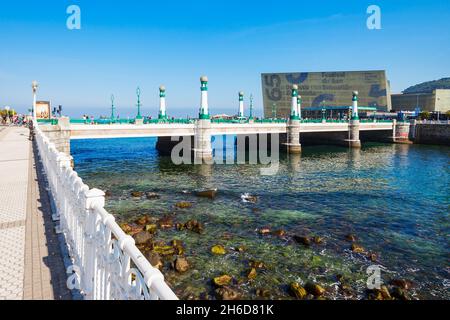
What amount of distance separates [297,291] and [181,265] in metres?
4.33

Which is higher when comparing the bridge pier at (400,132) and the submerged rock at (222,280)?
the bridge pier at (400,132)

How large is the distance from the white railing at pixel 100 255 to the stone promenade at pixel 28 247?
0.33 m

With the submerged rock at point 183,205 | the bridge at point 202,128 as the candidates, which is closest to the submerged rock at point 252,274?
the submerged rock at point 183,205

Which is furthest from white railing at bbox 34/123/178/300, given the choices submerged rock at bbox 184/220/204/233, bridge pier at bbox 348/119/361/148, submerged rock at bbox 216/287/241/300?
bridge pier at bbox 348/119/361/148

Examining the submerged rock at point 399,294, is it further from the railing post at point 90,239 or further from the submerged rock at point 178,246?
the railing post at point 90,239

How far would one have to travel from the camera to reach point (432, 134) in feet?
217

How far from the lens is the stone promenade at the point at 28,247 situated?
5.43 metres

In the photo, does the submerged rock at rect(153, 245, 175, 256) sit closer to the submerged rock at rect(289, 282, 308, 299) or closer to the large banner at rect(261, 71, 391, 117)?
the submerged rock at rect(289, 282, 308, 299)

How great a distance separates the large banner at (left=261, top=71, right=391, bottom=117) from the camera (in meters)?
109

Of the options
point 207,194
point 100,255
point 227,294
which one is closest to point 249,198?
point 207,194

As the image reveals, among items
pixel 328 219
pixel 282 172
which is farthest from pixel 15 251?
pixel 282 172

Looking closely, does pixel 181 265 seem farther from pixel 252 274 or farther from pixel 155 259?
pixel 252 274
